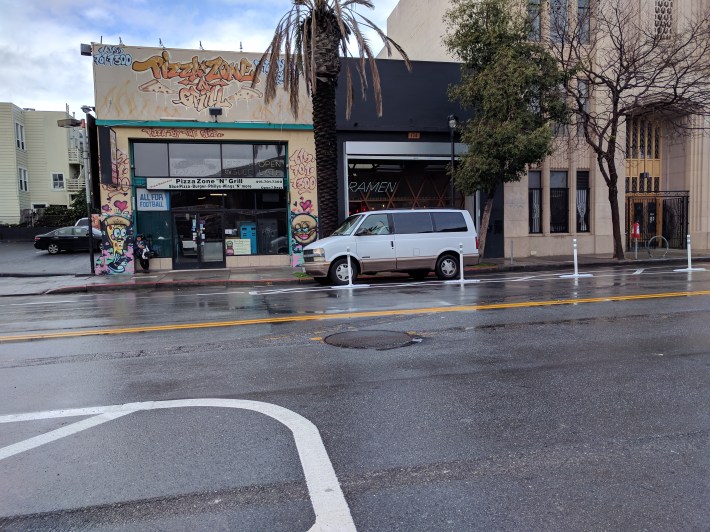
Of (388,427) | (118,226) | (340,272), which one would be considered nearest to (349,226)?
(340,272)

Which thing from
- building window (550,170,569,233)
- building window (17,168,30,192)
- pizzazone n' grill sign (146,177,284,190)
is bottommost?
building window (550,170,569,233)

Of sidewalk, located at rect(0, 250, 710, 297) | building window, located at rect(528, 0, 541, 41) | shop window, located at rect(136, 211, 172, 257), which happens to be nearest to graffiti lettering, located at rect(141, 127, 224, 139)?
shop window, located at rect(136, 211, 172, 257)

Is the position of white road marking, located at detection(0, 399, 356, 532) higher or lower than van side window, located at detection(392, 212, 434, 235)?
lower

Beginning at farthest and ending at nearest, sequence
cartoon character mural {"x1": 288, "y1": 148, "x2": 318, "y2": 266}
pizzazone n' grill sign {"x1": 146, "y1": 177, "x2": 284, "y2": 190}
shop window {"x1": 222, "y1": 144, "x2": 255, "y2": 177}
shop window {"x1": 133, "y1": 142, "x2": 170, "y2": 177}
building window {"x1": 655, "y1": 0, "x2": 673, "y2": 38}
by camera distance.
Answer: building window {"x1": 655, "y1": 0, "x2": 673, "y2": 38}, cartoon character mural {"x1": 288, "y1": 148, "x2": 318, "y2": 266}, shop window {"x1": 222, "y1": 144, "x2": 255, "y2": 177}, pizzazone n' grill sign {"x1": 146, "y1": 177, "x2": 284, "y2": 190}, shop window {"x1": 133, "y1": 142, "x2": 170, "y2": 177}

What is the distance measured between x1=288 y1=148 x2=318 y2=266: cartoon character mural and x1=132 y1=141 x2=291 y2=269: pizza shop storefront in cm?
39

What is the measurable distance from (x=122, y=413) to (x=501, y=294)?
27.9 feet

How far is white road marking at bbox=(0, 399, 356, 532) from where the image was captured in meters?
2.99

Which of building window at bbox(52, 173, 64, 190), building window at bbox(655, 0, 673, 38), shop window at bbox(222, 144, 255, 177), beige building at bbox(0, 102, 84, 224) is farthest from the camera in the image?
building window at bbox(52, 173, 64, 190)

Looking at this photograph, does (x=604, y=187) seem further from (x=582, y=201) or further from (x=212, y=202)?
(x=212, y=202)

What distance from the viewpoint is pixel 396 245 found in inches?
569

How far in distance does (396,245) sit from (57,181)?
3735cm

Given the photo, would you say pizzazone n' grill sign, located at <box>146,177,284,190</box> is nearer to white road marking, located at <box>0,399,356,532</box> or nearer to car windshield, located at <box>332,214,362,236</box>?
car windshield, located at <box>332,214,362,236</box>

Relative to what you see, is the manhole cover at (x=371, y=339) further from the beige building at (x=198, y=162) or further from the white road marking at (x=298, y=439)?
the beige building at (x=198, y=162)

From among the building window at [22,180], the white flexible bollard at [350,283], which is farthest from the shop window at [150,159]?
the building window at [22,180]
